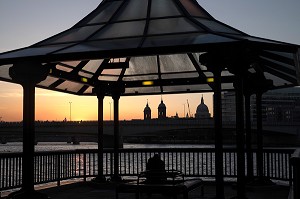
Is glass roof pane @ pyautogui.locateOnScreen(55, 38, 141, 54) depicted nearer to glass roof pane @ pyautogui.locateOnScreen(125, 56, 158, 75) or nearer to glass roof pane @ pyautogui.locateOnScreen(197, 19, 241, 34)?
glass roof pane @ pyautogui.locateOnScreen(197, 19, 241, 34)

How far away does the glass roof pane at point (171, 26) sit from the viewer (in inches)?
396

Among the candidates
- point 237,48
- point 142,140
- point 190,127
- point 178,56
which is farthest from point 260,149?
point 142,140

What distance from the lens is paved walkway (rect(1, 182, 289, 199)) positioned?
1225cm

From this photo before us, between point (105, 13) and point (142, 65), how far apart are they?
4.68m

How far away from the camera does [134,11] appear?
37.6 feet

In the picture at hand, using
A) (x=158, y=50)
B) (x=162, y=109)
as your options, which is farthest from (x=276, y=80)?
(x=162, y=109)

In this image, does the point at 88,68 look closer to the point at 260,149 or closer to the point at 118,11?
the point at 118,11

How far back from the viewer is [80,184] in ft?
47.8

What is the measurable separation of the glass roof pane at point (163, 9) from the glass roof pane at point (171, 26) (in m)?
0.28

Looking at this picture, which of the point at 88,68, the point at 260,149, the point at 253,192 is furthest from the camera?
the point at 88,68

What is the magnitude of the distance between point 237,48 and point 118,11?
12.4 feet

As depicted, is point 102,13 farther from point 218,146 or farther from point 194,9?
point 218,146

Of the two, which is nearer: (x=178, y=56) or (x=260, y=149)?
(x=260, y=149)

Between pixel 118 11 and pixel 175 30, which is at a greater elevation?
pixel 118 11
